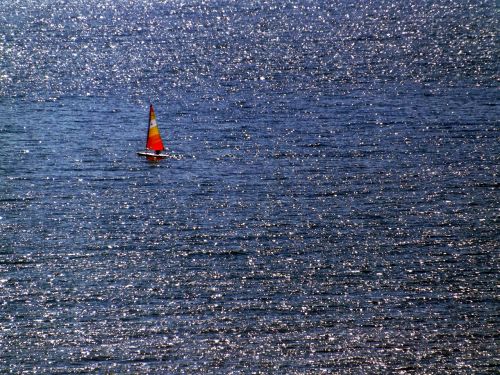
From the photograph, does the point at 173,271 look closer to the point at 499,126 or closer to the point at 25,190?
the point at 25,190

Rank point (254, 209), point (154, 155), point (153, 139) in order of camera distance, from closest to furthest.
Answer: point (254, 209) → point (154, 155) → point (153, 139)

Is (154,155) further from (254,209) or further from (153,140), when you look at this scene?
(254,209)

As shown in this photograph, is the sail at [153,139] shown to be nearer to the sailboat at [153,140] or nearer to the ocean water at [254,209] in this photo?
the sailboat at [153,140]

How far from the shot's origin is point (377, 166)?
64.4 meters

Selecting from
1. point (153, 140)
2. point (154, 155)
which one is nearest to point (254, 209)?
point (154, 155)

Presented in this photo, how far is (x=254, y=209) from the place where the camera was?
58000 mm

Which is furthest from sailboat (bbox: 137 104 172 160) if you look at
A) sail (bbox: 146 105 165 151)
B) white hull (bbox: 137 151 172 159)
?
white hull (bbox: 137 151 172 159)

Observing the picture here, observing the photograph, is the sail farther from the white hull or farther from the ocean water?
the ocean water

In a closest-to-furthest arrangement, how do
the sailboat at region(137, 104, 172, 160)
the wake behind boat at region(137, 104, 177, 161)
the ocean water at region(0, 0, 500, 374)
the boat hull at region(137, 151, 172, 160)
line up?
the ocean water at region(0, 0, 500, 374)
the boat hull at region(137, 151, 172, 160)
the wake behind boat at region(137, 104, 177, 161)
the sailboat at region(137, 104, 172, 160)

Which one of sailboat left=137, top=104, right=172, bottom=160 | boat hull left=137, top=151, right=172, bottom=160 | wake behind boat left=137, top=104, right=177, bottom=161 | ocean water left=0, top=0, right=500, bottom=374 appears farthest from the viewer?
sailboat left=137, top=104, right=172, bottom=160

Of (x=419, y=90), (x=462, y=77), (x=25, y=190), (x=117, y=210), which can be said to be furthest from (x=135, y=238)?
(x=462, y=77)

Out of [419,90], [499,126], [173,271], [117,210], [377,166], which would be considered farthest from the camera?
[419,90]

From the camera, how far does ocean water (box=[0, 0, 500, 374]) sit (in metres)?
43.6

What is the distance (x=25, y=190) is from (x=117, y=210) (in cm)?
770
